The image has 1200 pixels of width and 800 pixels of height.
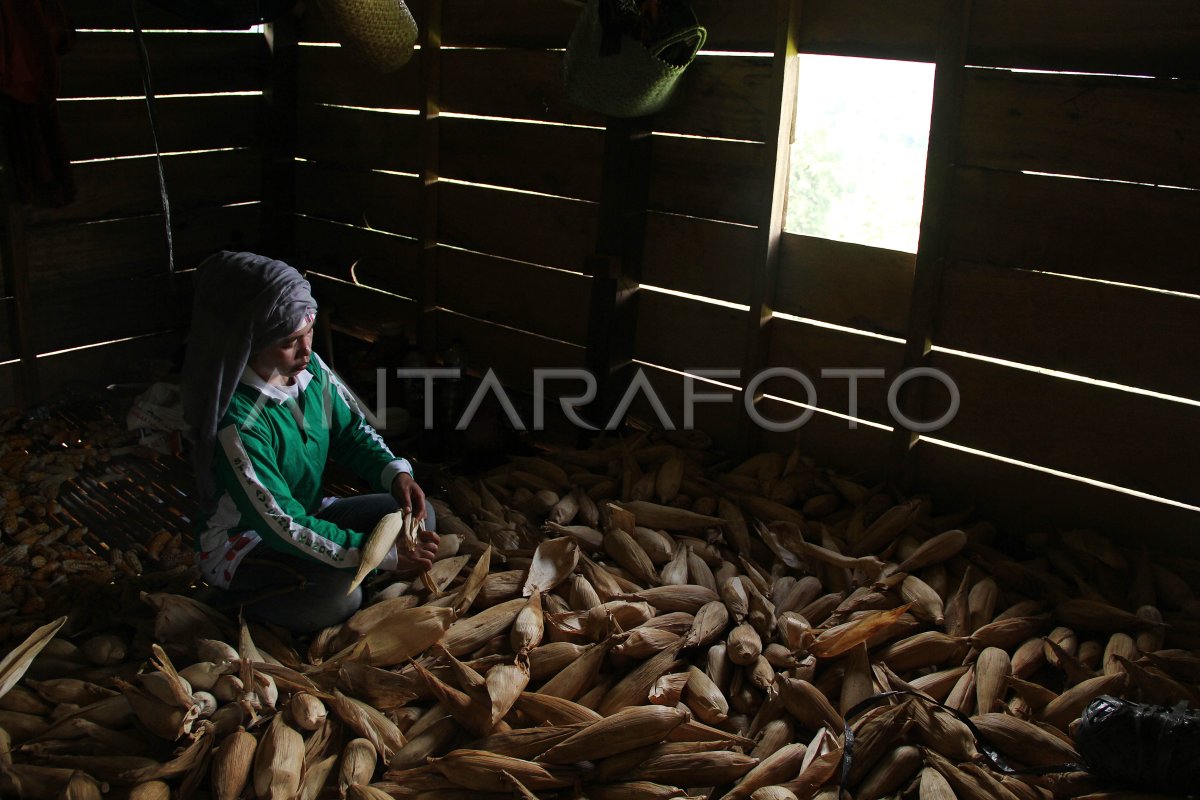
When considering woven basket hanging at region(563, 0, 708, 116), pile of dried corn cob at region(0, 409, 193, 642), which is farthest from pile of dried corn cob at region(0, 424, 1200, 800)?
woven basket hanging at region(563, 0, 708, 116)

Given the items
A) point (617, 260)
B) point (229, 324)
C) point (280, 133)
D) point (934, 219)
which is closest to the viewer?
point (229, 324)

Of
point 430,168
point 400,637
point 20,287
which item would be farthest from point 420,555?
point 20,287

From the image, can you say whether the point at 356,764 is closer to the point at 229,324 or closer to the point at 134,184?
the point at 229,324

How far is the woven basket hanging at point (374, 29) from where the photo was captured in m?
3.53

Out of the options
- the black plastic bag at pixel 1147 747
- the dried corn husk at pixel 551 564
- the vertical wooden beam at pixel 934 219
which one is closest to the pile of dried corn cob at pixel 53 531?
the dried corn husk at pixel 551 564

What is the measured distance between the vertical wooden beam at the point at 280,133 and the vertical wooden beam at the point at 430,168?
83 cm

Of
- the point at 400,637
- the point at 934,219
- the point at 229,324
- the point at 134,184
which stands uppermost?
the point at 934,219

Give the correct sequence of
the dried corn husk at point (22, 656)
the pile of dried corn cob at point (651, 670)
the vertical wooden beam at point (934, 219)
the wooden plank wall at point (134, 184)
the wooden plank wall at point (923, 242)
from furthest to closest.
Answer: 1. the wooden plank wall at point (134, 184)
2. the vertical wooden beam at point (934, 219)
3. the wooden plank wall at point (923, 242)
4. the dried corn husk at point (22, 656)
5. the pile of dried corn cob at point (651, 670)

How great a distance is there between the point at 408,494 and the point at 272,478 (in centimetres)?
43

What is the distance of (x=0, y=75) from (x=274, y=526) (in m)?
2.16

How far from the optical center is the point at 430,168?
4465 mm

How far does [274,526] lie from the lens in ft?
8.27

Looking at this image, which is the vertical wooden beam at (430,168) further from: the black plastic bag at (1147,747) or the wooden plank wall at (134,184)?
the black plastic bag at (1147,747)

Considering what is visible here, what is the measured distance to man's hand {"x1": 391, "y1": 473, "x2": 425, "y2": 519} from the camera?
9.45 ft
